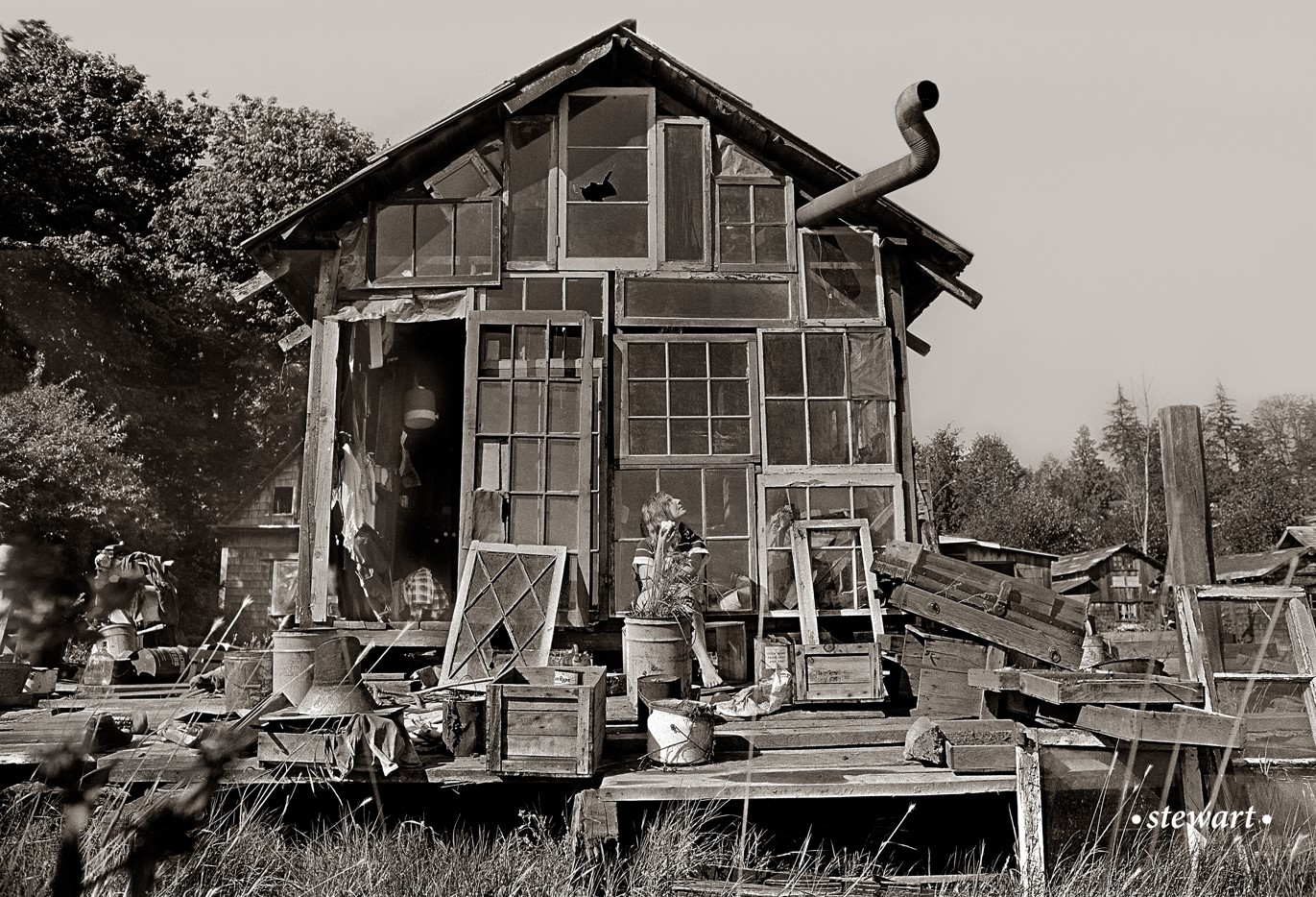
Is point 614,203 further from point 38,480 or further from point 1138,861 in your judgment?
point 38,480

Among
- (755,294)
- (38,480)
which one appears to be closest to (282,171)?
(38,480)

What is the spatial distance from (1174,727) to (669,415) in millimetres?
5285

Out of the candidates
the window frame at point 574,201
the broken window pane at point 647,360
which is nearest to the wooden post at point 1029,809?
the broken window pane at point 647,360

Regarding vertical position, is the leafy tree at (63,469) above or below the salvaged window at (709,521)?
above

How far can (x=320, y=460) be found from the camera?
8.86 metres

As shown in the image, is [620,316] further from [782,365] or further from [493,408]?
[782,365]

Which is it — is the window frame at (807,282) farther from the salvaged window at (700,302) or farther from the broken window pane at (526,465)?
the broken window pane at (526,465)

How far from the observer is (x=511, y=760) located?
4.91 meters

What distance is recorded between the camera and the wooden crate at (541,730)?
488cm

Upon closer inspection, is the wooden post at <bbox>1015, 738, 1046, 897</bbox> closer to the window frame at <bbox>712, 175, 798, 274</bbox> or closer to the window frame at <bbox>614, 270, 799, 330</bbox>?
the window frame at <bbox>614, 270, 799, 330</bbox>

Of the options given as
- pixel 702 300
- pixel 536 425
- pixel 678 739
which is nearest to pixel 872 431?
pixel 702 300

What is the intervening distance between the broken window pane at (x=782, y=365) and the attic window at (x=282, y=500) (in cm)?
1861

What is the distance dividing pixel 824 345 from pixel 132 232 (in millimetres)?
20381

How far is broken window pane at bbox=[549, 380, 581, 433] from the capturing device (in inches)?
350
